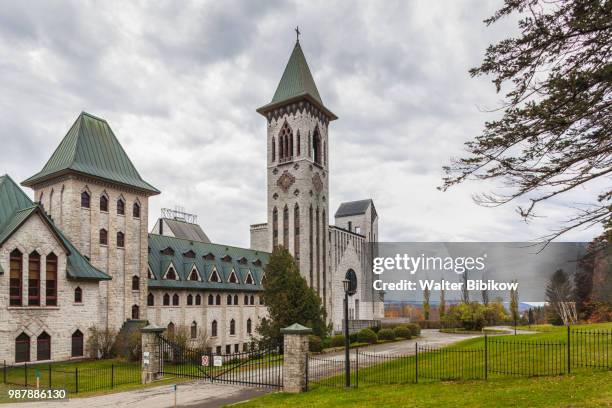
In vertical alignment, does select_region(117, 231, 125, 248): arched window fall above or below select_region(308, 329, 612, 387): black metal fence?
above

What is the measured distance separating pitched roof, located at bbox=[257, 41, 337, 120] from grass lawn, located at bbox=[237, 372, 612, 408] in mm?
48084

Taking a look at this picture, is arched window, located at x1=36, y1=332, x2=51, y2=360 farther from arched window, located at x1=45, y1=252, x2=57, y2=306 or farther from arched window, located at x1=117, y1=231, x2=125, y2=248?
arched window, located at x1=117, y1=231, x2=125, y2=248

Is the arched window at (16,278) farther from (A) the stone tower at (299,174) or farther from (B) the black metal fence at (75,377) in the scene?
(A) the stone tower at (299,174)

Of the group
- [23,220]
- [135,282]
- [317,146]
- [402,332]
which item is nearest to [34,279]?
[23,220]

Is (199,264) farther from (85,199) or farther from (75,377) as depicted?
(75,377)

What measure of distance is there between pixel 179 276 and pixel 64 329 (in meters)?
14.5

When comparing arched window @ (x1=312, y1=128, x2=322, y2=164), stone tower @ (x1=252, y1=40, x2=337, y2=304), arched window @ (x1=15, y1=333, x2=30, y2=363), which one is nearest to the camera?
arched window @ (x1=15, y1=333, x2=30, y2=363)

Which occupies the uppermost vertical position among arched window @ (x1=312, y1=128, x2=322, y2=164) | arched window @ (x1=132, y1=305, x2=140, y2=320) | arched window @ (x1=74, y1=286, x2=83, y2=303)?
arched window @ (x1=312, y1=128, x2=322, y2=164)

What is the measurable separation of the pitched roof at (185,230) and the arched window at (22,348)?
32056mm

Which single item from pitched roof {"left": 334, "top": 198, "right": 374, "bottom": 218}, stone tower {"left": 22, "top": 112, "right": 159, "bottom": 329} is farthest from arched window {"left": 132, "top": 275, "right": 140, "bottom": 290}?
pitched roof {"left": 334, "top": 198, "right": 374, "bottom": 218}

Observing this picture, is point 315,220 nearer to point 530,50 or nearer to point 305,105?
point 305,105

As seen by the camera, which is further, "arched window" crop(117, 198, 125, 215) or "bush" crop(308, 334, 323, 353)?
"arched window" crop(117, 198, 125, 215)

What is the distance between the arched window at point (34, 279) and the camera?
29453 mm

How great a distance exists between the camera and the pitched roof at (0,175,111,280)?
95.9ft
